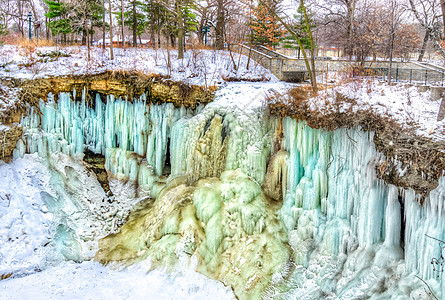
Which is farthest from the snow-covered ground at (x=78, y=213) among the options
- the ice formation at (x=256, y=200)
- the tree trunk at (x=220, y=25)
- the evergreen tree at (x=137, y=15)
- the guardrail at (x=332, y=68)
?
the evergreen tree at (x=137, y=15)

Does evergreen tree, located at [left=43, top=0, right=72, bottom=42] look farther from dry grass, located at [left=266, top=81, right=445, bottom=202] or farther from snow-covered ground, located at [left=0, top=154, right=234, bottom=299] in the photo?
dry grass, located at [left=266, top=81, right=445, bottom=202]

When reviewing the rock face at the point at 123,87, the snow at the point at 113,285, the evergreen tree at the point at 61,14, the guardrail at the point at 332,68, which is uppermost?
the evergreen tree at the point at 61,14

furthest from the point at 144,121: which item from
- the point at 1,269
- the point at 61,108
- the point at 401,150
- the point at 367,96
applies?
the point at 401,150

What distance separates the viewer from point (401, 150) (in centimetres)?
747

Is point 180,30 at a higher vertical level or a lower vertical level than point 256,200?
higher

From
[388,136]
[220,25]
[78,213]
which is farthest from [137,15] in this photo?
[388,136]

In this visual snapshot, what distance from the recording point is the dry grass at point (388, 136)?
22.6ft

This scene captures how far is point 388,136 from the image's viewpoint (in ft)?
25.9

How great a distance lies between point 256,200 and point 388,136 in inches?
164

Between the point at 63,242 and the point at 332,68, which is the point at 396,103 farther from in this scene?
the point at 63,242

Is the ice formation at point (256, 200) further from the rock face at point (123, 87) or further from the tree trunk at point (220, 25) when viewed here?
the tree trunk at point (220, 25)

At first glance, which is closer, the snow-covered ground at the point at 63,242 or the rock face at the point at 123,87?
the snow-covered ground at the point at 63,242

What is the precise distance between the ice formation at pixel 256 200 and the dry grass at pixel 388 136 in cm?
22

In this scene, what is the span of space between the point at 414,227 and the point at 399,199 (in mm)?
786
